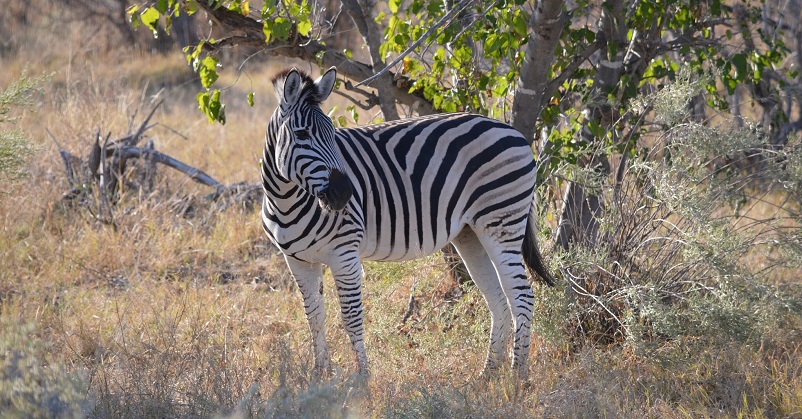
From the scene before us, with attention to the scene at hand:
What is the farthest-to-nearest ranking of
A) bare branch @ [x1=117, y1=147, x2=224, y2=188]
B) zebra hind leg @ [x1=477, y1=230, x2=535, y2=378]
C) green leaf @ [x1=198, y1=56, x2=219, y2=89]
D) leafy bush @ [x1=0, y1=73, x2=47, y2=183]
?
bare branch @ [x1=117, y1=147, x2=224, y2=188] < leafy bush @ [x1=0, y1=73, x2=47, y2=183] < green leaf @ [x1=198, y1=56, x2=219, y2=89] < zebra hind leg @ [x1=477, y1=230, x2=535, y2=378]

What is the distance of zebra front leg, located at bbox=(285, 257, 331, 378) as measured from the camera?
15.3 ft

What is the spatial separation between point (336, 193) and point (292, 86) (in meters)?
0.59

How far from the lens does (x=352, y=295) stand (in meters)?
4.56

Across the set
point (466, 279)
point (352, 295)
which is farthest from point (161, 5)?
point (466, 279)

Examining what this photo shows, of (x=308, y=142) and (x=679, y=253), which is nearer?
(x=308, y=142)

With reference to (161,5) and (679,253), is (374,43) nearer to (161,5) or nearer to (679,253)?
(161,5)

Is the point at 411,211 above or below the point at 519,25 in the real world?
below

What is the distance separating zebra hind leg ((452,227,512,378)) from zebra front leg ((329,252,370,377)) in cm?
86

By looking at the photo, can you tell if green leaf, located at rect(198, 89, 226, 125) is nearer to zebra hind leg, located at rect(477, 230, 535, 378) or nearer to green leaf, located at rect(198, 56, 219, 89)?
green leaf, located at rect(198, 56, 219, 89)

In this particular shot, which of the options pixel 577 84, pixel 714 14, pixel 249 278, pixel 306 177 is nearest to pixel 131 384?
pixel 306 177

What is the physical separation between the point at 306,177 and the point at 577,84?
259 cm

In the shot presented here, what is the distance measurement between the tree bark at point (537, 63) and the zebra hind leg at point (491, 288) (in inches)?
36.6

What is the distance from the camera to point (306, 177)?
4.09 m

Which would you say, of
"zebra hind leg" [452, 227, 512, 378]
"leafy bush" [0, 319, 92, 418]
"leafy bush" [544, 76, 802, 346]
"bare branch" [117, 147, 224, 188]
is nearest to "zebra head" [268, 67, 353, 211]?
"zebra hind leg" [452, 227, 512, 378]
